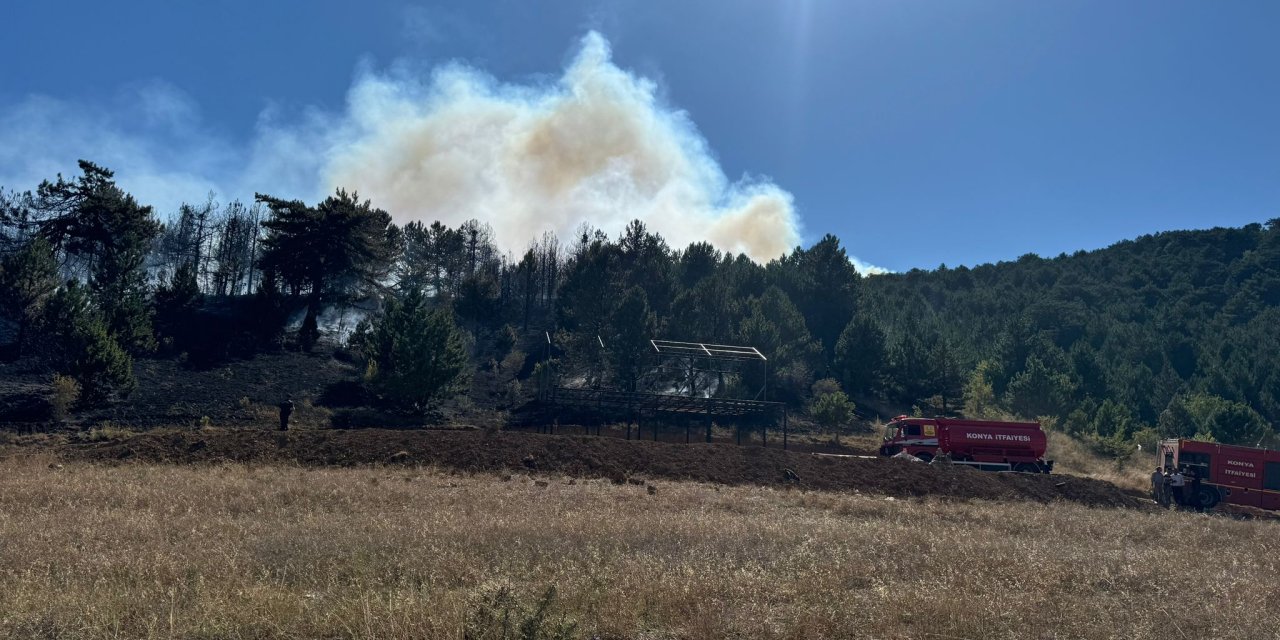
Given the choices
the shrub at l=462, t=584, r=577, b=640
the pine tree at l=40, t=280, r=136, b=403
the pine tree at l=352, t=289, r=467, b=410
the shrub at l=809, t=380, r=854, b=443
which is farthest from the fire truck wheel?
the pine tree at l=40, t=280, r=136, b=403

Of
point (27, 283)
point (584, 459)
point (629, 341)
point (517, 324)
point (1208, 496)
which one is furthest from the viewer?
point (517, 324)

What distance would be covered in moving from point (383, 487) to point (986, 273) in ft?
473

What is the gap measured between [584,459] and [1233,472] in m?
26.2

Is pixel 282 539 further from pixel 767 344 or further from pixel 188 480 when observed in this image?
pixel 767 344

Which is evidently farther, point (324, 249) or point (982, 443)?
point (324, 249)

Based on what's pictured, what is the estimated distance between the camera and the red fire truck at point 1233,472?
1142 inches

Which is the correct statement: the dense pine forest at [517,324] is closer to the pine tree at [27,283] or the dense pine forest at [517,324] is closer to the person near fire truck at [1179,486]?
the pine tree at [27,283]

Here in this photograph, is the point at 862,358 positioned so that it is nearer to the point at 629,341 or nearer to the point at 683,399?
the point at 629,341

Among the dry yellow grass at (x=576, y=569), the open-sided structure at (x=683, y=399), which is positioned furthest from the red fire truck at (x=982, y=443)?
the dry yellow grass at (x=576, y=569)

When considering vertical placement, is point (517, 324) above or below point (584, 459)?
above

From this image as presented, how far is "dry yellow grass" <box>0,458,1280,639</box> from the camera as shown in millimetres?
6738

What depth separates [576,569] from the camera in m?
8.68

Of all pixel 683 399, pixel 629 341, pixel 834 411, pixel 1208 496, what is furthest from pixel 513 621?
pixel 629 341

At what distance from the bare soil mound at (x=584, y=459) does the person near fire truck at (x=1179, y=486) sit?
10.4 feet
